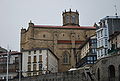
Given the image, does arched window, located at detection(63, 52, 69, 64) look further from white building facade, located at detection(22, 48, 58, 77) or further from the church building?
white building facade, located at detection(22, 48, 58, 77)

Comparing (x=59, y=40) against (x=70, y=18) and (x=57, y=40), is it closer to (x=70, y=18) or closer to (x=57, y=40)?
(x=57, y=40)

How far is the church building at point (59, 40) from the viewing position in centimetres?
10514

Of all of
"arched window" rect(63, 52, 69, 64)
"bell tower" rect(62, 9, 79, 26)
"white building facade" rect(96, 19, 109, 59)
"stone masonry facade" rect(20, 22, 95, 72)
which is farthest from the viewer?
"bell tower" rect(62, 9, 79, 26)

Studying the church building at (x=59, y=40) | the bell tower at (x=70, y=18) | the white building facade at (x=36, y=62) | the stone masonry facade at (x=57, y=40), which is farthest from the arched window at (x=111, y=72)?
the bell tower at (x=70, y=18)

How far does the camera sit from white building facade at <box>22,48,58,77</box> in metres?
88.2

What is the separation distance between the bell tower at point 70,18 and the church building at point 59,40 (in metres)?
11.7

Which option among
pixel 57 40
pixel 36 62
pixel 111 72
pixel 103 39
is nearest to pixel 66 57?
pixel 57 40

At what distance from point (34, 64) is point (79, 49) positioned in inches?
942

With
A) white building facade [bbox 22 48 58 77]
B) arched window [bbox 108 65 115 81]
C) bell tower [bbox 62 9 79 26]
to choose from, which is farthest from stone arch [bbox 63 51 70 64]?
arched window [bbox 108 65 115 81]

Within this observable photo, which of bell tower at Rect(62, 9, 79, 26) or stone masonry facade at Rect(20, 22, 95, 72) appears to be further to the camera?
bell tower at Rect(62, 9, 79, 26)

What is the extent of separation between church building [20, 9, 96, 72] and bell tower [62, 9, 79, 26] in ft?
38.3

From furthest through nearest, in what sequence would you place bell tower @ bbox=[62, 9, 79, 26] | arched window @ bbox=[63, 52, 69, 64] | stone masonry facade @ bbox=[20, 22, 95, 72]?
bell tower @ bbox=[62, 9, 79, 26], arched window @ bbox=[63, 52, 69, 64], stone masonry facade @ bbox=[20, 22, 95, 72]

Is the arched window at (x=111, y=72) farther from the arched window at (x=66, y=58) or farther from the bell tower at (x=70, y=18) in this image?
the bell tower at (x=70, y=18)

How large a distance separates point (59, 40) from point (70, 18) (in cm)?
1798
